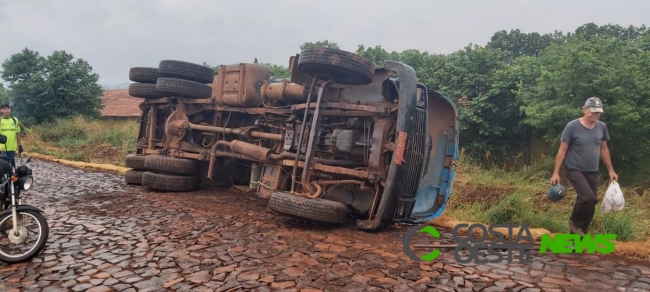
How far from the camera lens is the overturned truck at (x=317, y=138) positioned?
17.1 feet

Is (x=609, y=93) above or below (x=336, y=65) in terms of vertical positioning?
above

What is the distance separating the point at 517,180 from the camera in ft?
30.5

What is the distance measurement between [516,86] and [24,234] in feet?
38.8

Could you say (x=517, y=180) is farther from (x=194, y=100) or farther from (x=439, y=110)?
(x=194, y=100)

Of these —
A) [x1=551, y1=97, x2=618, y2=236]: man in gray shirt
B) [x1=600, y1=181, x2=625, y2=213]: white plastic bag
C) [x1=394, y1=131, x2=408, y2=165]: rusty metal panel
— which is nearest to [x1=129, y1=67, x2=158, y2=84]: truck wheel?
[x1=394, y1=131, x2=408, y2=165]: rusty metal panel

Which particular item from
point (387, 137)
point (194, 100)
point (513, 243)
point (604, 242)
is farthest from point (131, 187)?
point (604, 242)

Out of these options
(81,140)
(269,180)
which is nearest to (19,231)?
(269,180)

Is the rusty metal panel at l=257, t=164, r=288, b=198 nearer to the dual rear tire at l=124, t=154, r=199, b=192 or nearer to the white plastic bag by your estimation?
the dual rear tire at l=124, t=154, r=199, b=192

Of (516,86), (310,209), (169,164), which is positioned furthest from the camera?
(516,86)

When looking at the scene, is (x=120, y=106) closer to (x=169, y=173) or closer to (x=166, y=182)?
(x=169, y=173)

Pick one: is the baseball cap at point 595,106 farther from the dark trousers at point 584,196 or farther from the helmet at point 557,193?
the helmet at point 557,193

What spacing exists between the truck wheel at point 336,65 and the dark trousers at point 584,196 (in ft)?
8.87

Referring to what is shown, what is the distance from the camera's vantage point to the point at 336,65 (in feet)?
17.7

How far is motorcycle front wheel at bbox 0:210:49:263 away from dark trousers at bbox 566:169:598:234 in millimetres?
5448
